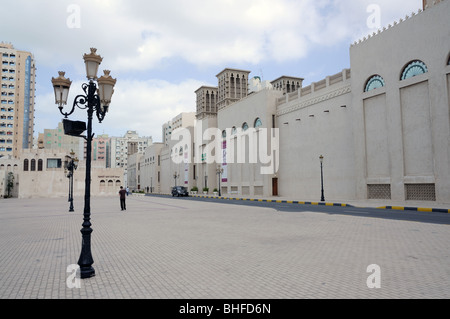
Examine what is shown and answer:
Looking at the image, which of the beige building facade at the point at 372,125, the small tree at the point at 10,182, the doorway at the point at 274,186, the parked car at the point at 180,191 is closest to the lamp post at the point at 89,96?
the beige building facade at the point at 372,125

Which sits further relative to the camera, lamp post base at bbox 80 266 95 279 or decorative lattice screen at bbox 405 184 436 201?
decorative lattice screen at bbox 405 184 436 201

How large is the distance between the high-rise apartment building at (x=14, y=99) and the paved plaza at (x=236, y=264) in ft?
290

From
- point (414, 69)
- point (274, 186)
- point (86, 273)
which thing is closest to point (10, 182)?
point (274, 186)

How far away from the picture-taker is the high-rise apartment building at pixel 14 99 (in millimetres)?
84312

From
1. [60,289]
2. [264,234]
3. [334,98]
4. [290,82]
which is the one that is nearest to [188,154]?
[290,82]

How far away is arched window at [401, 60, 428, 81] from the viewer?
22441 mm

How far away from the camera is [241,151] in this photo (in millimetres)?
46594

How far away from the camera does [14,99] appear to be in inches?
3376

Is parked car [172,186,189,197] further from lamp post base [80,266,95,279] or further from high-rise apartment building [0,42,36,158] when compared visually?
high-rise apartment building [0,42,36,158]

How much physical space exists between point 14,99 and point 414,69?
92.0 metres

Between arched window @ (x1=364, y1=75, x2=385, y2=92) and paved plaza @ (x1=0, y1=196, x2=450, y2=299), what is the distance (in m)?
18.0

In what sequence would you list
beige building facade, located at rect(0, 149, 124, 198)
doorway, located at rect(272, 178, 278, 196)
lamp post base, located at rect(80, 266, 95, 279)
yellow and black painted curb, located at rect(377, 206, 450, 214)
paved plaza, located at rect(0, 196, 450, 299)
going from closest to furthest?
paved plaza, located at rect(0, 196, 450, 299)
lamp post base, located at rect(80, 266, 95, 279)
yellow and black painted curb, located at rect(377, 206, 450, 214)
doorway, located at rect(272, 178, 278, 196)
beige building facade, located at rect(0, 149, 124, 198)

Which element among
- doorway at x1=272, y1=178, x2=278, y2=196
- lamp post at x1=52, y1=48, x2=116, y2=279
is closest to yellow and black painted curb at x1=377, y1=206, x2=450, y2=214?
lamp post at x1=52, y1=48, x2=116, y2=279

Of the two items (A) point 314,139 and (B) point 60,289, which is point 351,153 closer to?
(A) point 314,139
